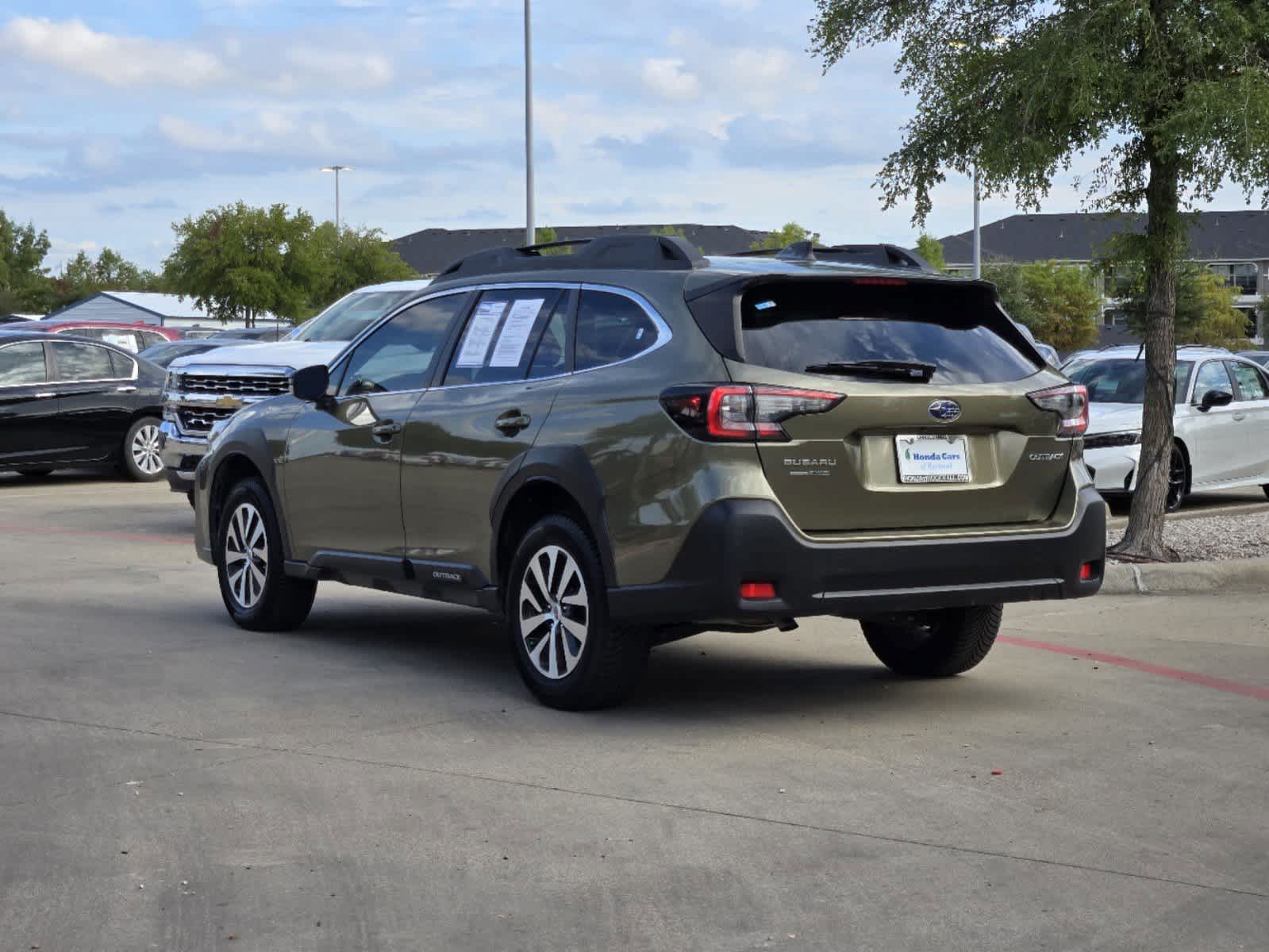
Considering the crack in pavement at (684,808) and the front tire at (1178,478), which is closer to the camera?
the crack in pavement at (684,808)

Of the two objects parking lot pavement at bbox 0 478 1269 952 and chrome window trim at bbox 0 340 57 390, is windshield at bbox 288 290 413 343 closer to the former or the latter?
chrome window trim at bbox 0 340 57 390

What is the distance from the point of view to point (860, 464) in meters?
6.74

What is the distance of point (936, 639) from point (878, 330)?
1.74 m

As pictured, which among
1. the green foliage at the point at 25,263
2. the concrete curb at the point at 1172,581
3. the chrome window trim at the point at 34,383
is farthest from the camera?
the green foliage at the point at 25,263

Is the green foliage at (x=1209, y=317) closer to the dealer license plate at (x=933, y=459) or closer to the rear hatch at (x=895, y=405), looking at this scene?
the rear hatch at (x=895, y=405)

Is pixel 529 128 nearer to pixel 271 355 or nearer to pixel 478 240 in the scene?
pixel 271 355

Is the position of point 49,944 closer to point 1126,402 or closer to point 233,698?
point 233,698

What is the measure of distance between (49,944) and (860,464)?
337 centimetres

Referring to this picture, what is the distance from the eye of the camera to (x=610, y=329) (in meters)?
7.30

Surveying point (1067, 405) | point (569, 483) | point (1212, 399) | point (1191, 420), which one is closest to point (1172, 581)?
point (1067, 405)

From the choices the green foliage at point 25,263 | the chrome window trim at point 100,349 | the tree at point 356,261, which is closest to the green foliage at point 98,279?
the green foliage at point 25,263

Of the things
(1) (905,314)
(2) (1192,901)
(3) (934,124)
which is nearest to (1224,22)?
(3) (934,124)

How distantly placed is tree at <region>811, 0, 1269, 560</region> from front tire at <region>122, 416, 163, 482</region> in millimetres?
10074

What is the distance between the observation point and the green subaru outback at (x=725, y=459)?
6621mm
